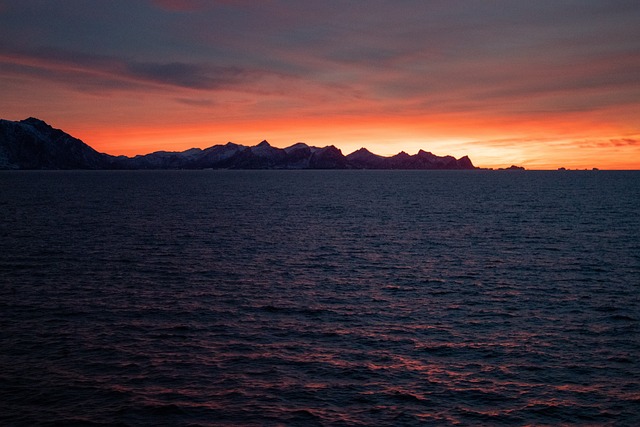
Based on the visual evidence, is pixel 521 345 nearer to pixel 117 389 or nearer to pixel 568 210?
pixel 117 389

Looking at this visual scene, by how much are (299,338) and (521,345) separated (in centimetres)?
1343

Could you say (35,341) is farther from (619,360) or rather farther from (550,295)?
(550,295)

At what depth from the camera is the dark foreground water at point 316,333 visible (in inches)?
877

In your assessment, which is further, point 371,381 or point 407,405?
point 371,381

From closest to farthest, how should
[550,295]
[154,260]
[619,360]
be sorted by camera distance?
[619,360] < [550,295] < [154,260]

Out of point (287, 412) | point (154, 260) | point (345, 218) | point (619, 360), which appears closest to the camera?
point (287, 412)

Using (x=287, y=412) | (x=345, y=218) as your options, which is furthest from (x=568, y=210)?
(x=287, y=412)

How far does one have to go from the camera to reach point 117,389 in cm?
2353

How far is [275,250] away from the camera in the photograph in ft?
208

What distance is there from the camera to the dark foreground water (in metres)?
22.3

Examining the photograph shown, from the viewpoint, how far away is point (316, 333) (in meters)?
31.8

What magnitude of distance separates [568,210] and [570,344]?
3853 inches

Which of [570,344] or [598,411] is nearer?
[598,411]

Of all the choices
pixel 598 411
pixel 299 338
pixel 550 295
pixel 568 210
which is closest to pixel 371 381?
→ pixel 299 338
